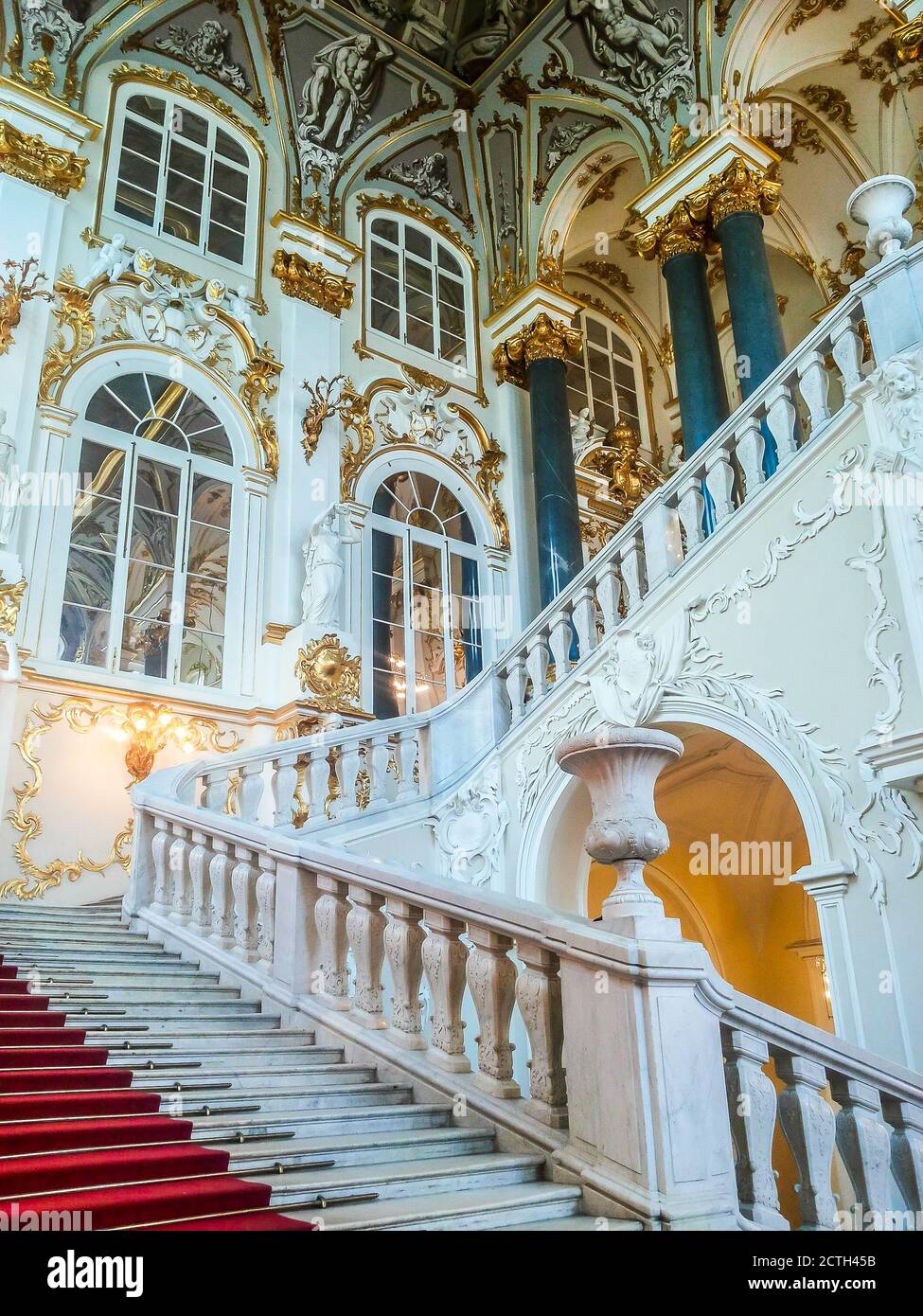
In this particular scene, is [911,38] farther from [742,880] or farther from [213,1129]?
[213,1129]

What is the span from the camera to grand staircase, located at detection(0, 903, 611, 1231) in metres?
2.53

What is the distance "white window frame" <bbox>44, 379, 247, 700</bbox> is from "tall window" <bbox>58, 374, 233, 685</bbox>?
13 millimetres

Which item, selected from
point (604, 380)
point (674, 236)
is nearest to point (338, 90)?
point (674, 236)

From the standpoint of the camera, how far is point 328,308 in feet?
37.7

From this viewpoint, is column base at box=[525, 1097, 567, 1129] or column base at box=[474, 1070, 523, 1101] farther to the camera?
column base at box=[474, 1070, 523, 1101]

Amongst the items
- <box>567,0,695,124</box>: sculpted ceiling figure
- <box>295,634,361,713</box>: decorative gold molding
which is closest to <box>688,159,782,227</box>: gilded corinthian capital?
<box>567,0,695,124</box>: sculpted ceiling figure

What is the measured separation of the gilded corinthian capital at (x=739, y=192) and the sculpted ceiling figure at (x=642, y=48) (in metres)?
1.28

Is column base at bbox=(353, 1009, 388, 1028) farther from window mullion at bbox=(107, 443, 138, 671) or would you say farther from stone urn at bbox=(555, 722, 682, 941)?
window mullion at bbox=(107, 443, 138, 671)

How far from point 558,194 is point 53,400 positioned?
23.6ft

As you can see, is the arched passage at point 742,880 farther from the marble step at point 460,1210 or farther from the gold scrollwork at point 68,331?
the gold scrollwork at point 68,331

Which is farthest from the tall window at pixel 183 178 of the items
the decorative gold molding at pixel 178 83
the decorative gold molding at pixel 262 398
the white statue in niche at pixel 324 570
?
the white statue in niche at pixel 324 570

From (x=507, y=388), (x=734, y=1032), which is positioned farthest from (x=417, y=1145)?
(x=507, y=388)

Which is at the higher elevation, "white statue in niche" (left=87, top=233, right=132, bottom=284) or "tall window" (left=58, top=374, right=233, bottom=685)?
"white statue in niche" (left=87, top=233, right=132, bottom=284)
